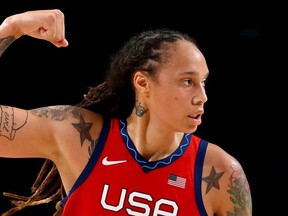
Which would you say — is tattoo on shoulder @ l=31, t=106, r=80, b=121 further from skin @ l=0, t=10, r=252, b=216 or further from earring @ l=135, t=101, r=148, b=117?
earring @ l=135, t=101, r=148, b=117

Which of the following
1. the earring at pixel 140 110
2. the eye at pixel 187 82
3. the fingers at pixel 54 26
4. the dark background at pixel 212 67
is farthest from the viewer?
the dark background at pixel 212 67

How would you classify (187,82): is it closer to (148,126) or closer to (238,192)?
(148,126)

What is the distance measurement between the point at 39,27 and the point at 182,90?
16.7 inches

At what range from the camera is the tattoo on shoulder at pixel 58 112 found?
2045mm

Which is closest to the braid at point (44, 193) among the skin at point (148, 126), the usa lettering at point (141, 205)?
the skin at point (148, 126)

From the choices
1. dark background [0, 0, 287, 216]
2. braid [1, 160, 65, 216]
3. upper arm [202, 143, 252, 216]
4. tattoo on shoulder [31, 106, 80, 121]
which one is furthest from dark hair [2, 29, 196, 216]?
dark background [0, 0, 287, 216]

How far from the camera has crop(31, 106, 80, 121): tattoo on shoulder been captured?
204cm

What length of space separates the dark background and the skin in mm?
722

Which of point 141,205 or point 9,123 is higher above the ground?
point 9,123

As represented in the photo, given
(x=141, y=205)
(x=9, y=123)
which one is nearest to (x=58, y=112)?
(x=9, y=123)

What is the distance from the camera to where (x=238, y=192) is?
199 cm

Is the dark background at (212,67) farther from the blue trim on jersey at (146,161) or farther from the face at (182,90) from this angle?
the face at (182,90)

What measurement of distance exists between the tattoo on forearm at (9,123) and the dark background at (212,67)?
0.81 meters

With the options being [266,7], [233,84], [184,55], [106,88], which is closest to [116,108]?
[106,88]
